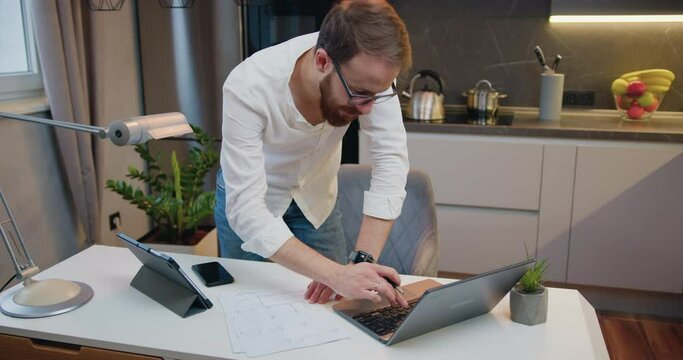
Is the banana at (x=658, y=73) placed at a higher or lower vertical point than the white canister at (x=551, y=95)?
higher

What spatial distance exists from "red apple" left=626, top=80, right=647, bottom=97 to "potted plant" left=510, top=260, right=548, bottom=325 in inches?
78.8

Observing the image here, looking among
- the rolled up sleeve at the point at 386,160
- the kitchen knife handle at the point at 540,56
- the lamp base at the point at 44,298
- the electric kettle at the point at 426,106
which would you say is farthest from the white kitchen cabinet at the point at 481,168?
the lamp base at the point at 44,298

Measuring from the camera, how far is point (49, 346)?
1340 millimetres

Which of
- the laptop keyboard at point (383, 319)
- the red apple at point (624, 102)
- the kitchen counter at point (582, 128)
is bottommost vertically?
the laptop keyboard at point (383, 319)

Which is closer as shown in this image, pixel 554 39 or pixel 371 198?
pixel 371 198

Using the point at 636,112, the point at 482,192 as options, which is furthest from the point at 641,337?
the point at 636,112

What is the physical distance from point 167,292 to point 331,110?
548 mm

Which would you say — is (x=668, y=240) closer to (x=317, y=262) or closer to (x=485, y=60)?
(x=485, y=60)

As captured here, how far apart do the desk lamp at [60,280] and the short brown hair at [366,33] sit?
0.38 m

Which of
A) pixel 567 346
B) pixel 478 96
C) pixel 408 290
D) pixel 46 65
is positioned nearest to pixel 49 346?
pixel 408 290

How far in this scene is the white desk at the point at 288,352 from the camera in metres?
1.22

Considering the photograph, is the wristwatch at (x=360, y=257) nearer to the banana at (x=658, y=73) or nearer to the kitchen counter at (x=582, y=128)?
the kitchen counter at (x=582, y=128)

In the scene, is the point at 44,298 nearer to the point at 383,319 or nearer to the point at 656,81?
the point at 383,319

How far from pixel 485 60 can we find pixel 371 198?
2027mm
